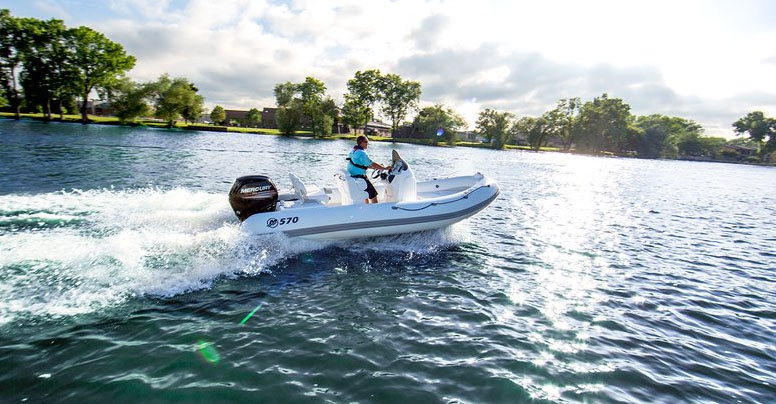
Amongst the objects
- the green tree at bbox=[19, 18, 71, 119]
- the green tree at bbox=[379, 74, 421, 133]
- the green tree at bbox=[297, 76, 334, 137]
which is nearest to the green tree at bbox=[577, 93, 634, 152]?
the green tree at bbox=[379, 74, 421, 133]

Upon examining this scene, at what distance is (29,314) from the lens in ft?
13.3

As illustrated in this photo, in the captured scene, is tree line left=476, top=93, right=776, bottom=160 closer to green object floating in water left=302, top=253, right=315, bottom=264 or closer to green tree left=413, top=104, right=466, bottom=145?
green tree left=413, top=104, right=466, bottom=145

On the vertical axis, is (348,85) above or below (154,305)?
above

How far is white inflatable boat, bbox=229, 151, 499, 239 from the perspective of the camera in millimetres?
6715

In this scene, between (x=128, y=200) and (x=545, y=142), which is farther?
(x=545, y=142)

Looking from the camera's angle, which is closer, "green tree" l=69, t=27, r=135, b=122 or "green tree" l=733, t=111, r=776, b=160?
"green tree" l=69, t=27, r=135, b=122

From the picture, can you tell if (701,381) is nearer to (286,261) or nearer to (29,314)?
(286,261)

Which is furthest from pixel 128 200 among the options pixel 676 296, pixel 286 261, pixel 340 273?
pixel 676 296

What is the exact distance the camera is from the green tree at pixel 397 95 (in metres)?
86.9

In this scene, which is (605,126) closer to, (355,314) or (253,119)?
(253,119)

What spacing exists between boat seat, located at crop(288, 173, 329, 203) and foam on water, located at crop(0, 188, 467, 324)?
111 centimetres

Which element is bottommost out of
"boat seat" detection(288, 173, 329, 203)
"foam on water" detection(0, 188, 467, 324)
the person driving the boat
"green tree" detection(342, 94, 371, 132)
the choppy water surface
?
the choppy water surface

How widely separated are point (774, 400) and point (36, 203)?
41.9 ft

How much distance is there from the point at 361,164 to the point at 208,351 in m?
4.47
